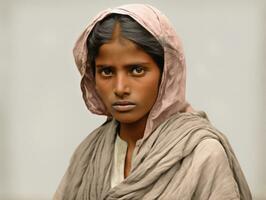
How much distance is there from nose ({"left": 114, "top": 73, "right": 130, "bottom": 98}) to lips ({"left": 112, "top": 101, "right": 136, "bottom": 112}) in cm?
2

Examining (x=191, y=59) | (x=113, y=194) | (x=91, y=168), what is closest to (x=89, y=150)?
(x=91, y=168)

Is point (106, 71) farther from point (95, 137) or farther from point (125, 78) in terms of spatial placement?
point (95, 137)

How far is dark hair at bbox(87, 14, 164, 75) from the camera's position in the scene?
1.97 meters

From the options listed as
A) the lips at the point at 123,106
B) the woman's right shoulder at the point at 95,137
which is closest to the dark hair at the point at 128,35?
the lips at the point at 123,106

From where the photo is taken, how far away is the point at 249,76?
301cm

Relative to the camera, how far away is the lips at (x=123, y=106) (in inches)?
78.4

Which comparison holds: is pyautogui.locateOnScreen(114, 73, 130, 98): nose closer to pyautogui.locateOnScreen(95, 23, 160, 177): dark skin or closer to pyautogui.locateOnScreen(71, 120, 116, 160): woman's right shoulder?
pyautogui.locateOnScreen(95, 23, 160, 177): dark skin

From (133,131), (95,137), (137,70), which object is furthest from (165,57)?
(95,137)

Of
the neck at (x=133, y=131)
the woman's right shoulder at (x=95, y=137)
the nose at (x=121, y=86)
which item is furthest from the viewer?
the woman's right shoulder at (x=95, y=137)

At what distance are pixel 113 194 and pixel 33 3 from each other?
4.18ft

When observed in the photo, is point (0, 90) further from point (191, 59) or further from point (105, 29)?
point (105, 29)

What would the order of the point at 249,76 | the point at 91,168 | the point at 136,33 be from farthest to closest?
the point at 249,76 → the point at 91,168 → the point at 136,33

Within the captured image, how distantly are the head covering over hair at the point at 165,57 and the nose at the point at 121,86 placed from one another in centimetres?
10

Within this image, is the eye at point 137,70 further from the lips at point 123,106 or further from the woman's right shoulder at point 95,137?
the woman's right shoulder at point 95,137
